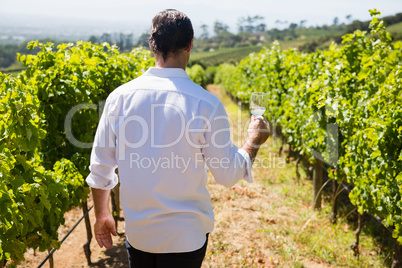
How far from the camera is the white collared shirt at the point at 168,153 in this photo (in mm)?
1745

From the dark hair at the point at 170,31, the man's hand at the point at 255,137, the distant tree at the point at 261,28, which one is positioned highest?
the distant tree at the point at 261,28

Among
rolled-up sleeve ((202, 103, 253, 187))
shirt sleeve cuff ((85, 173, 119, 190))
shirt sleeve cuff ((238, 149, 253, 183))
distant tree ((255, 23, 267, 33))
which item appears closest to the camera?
rolled-up sleeve ((202, 103, 253, 187))

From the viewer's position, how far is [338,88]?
536cm

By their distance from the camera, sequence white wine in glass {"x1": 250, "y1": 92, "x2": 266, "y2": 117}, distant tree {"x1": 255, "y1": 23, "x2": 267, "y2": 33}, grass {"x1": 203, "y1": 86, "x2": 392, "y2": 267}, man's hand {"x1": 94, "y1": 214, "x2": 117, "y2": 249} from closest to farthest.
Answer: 1. man's hand {"x1": 94, "y1": 214, "x2": 117, "y2": 249}
2. white wine in glass {"x1": 250, "y1": 92, "x2": 266, "y2": 117}
3. grass {"x1": 203, "y1": 86, "x2": 392, "y2": 267}
4. distant tree {"x1": 255, "y1": 23, "x2": 267, "y2": 33}

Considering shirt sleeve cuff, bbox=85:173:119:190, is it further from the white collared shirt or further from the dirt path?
the dirt path

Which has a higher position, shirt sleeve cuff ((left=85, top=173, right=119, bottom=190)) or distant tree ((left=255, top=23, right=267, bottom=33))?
distant tree ((left=255, top=23, right=267, bottom=33))

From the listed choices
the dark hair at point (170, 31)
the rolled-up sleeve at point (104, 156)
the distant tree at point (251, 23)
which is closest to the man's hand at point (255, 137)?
the dark hair at point (170, 31)

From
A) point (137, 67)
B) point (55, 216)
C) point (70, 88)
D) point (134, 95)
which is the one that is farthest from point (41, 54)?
point (134, 95)

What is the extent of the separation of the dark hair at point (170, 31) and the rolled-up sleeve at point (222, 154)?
36cm

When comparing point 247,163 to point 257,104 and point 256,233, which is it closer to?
point 257,104

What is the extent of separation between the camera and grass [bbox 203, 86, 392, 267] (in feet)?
15.4

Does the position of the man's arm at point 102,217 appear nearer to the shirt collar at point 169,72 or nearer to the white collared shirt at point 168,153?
the white collared shirt at point 168,153

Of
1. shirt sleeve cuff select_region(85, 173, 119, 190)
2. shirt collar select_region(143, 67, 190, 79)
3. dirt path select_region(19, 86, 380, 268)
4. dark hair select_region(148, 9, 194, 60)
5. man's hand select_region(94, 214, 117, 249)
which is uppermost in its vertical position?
dark hair select_region(148, 9, 194, 60)

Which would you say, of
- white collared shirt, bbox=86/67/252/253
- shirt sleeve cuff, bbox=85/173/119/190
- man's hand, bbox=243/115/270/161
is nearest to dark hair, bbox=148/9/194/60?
white collared shirt, bbox=86/67/252/253
